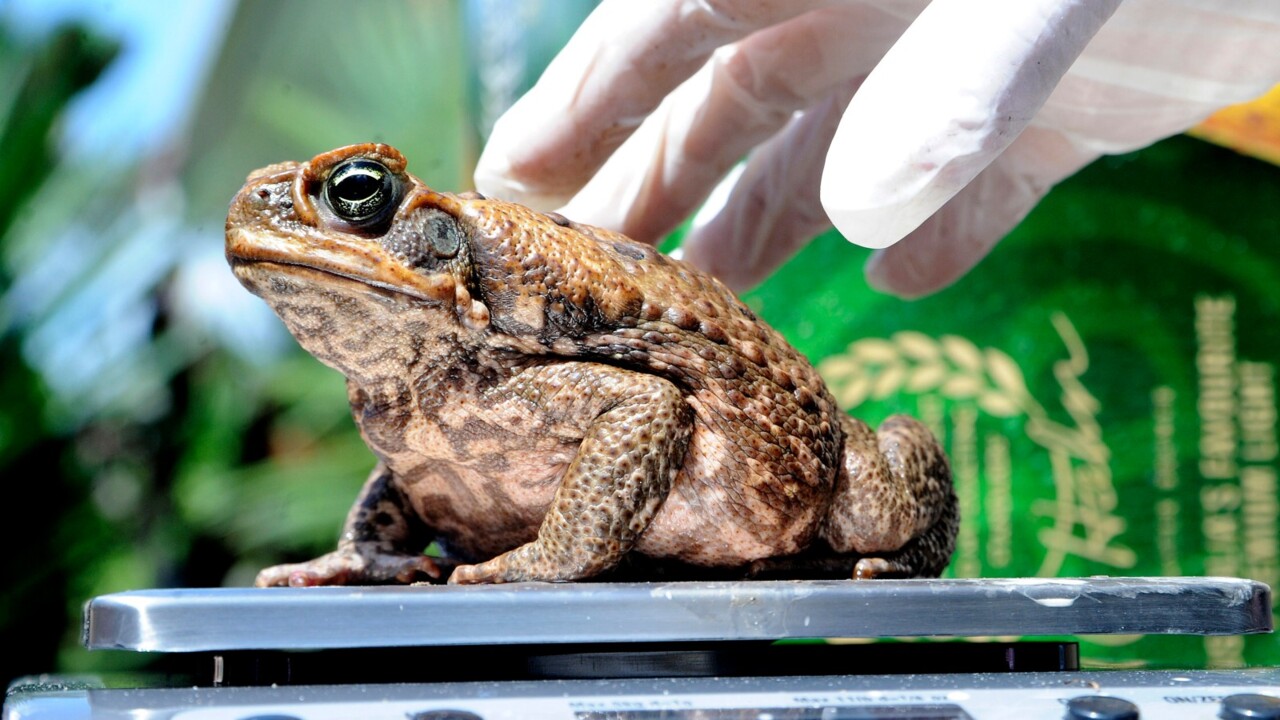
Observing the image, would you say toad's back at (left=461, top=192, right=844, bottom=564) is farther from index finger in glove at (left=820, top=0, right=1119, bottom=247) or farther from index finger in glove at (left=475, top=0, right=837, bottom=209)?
index finger in glove at (left=475, top=0, right=837, bottom=209)

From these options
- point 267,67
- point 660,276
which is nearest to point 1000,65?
point 660,276

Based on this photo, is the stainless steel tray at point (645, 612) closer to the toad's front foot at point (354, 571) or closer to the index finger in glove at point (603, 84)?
the toad's front foot at point (354, 571)

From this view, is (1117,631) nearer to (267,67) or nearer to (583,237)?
(583,237)

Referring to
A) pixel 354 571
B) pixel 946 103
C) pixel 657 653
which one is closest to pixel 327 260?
pixel 354 571

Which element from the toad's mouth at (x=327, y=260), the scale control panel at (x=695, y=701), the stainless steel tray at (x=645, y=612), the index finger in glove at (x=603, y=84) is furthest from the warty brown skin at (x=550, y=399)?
the index finger in glove at (x=603, y=84)

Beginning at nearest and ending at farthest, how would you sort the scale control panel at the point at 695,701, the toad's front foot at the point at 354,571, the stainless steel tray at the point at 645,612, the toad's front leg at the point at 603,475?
the scale control panel at the point at 695,701, the stainless steel tray at the point at 645,612, the toad's front leg at the point at 603,475, the toad's front foot at the point at 354,571

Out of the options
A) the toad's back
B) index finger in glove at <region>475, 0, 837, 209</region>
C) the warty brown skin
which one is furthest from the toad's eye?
index finger in glove at <region>475, 0, 837, 209</region>
